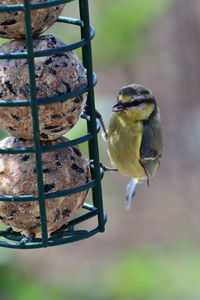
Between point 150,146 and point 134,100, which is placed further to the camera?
point 150,146

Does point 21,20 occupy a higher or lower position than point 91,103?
higher

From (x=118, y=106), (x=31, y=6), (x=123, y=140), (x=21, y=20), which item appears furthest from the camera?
(x=123, y=140)

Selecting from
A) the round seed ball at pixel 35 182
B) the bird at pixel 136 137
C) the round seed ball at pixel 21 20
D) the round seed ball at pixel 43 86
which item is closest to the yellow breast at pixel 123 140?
the bird at pixel 136 137

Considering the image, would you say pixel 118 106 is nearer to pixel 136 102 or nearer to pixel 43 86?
pixel 136 102

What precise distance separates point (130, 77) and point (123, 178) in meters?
1.30

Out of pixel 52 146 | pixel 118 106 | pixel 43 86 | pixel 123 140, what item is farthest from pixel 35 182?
pixel 123 140

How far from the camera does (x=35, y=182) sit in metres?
3.00

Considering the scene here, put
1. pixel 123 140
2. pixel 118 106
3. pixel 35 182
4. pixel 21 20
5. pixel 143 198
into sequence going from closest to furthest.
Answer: pixel 21 20 < pixel 35 182 < pixel 118 106 < pixel 123 140 < pixel 143 198

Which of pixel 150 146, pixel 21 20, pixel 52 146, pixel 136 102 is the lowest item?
pixel 150 146

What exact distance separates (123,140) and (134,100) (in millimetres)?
363

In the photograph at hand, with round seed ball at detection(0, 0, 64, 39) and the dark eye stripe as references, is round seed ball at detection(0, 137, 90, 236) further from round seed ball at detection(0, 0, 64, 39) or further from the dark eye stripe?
the dark eye stripe

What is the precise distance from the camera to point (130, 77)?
8.78 metres

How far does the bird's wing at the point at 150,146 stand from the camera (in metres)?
4.33

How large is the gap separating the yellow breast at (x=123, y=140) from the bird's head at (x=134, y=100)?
10cm
